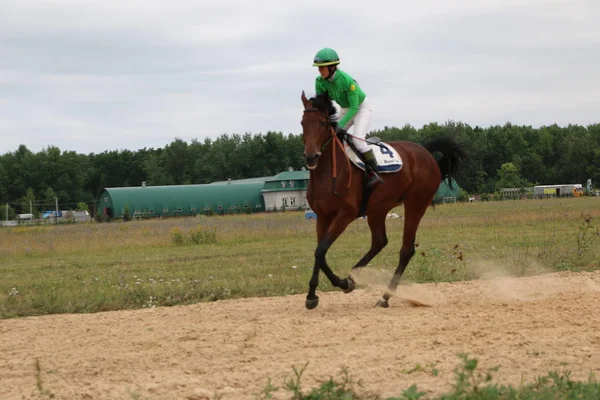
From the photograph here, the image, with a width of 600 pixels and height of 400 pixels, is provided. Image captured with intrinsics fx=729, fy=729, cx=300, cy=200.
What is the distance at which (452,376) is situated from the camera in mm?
5590

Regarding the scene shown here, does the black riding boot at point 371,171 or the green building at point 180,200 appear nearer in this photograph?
the black riding boot at point 371,171

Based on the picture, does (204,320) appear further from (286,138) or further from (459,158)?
(286,138)

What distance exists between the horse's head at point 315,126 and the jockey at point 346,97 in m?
0.20

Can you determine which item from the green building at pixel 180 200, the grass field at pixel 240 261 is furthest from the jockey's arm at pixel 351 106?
the green building at pixel 180 200

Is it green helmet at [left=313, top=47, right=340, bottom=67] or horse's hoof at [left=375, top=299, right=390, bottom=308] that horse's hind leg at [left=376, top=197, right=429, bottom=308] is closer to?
horse's hoof at [left=375, top=299, right=390, bottom=308]

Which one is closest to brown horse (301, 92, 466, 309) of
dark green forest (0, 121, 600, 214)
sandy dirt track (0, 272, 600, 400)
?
sandy dirt track (0, 272, 600, 400)

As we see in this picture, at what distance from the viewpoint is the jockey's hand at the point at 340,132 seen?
9156 mm

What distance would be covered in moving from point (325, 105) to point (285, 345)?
3.24m

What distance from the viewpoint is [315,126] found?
859cm

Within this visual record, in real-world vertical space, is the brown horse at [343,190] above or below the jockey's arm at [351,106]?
below

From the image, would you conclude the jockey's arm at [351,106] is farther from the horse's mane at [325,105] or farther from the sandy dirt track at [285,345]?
the sandy dirt track at [285,345]

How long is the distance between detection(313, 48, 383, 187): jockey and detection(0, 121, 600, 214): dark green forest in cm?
8617

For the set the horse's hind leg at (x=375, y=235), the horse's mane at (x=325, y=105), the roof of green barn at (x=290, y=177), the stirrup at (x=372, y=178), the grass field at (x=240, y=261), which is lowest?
the grass field at (x=240, y=261)

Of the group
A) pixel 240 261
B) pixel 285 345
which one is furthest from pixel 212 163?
pixel 285 345
